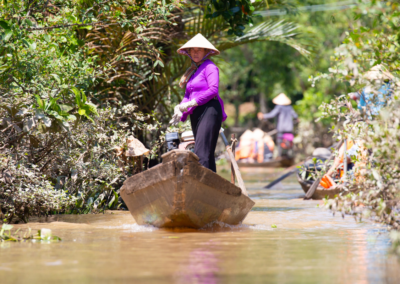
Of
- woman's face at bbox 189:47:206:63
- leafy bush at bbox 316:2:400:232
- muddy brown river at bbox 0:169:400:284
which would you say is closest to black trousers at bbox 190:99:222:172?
woman's face at bbox 189:47:206:63

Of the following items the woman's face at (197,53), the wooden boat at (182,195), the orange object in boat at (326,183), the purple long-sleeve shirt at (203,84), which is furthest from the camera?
the orange object in boat at (326,183)

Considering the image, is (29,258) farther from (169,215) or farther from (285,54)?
(285,54)

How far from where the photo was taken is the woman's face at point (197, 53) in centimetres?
661

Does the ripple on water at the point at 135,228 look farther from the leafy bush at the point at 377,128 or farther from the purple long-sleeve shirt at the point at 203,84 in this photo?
the leafy bush at the point at 377,128

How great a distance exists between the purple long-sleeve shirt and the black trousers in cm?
9

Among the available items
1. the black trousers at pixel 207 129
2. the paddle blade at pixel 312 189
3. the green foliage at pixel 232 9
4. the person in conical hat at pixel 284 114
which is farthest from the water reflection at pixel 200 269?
the person in conical hat at pixel 284 114

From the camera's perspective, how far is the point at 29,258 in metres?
4.25

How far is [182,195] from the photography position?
5.54 meters

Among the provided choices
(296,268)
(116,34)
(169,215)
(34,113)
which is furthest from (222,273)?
(116,34)

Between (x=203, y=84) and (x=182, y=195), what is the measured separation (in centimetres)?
150

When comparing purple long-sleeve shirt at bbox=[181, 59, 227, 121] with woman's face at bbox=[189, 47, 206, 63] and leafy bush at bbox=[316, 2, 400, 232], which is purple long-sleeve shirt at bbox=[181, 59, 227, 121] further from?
leafy bush at bbox=[316, 2, 400, 232]

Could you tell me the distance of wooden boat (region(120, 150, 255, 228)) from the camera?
5.47 meters

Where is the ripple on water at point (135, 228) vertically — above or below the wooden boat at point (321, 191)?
below

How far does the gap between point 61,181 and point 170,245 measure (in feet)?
9.42
